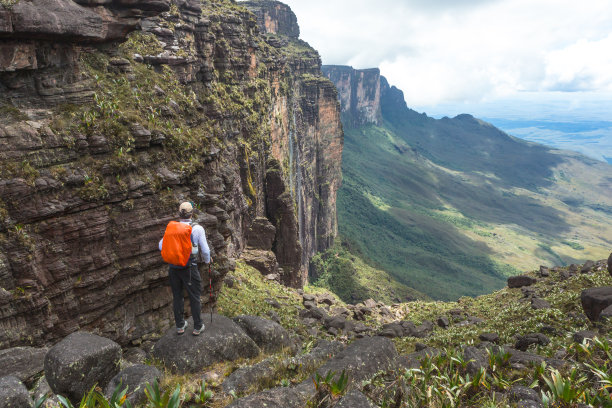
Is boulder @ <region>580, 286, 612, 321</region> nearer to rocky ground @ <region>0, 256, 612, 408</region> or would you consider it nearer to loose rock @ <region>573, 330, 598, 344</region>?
rocky ground @ <region>0, 256, 612, 408</region>

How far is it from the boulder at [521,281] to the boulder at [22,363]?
29.8 meters

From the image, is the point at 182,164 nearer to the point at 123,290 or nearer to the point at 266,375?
the point at 123,290

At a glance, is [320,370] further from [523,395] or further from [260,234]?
[260,234]

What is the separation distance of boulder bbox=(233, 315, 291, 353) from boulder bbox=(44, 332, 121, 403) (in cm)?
414

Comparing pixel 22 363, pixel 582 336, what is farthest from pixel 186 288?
pixel 582 336

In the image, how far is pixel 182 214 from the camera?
9.03 metres

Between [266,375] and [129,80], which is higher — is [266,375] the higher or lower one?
the lower one

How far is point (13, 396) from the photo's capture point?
576 cm

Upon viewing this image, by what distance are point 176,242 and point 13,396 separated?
4108 mm

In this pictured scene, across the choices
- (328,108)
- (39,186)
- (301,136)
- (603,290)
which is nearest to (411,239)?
(328,108)

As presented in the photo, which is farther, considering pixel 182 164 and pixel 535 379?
pixel 182 164

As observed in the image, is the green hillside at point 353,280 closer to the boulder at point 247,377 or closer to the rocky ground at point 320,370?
the rocky ground at point 320,370

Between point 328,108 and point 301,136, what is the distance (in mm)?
24560

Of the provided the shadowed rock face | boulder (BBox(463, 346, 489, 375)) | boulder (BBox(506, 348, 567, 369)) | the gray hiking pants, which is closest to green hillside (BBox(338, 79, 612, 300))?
the shadowed rock face
